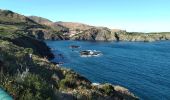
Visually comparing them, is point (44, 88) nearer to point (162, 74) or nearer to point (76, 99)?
point (76, 99)

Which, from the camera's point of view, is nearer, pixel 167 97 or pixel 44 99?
pixel 44 99

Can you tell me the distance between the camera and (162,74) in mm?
95875

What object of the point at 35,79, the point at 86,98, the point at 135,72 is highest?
the point at 35,79

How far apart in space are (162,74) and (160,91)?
2520 cm

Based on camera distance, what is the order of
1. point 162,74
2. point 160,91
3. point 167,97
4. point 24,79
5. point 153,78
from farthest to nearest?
1. point 162,74
2. point 153,78
3. point 160,91
4. point 167,97
5. point 24,79

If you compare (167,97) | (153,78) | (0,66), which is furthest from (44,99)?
(153,78)

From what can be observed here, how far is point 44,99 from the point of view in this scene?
11945mm

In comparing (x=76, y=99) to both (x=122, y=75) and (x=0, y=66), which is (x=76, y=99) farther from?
(x=122, y=75)

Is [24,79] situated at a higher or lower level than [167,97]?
higher

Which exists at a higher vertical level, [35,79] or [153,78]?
[35,79]

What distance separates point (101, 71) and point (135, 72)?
1067 centimetres

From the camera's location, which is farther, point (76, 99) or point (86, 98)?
point (86, 98)

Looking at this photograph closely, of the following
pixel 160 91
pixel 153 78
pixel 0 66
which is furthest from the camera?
pixel 153 78

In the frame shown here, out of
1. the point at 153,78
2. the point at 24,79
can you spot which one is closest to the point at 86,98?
the point at 24,79
